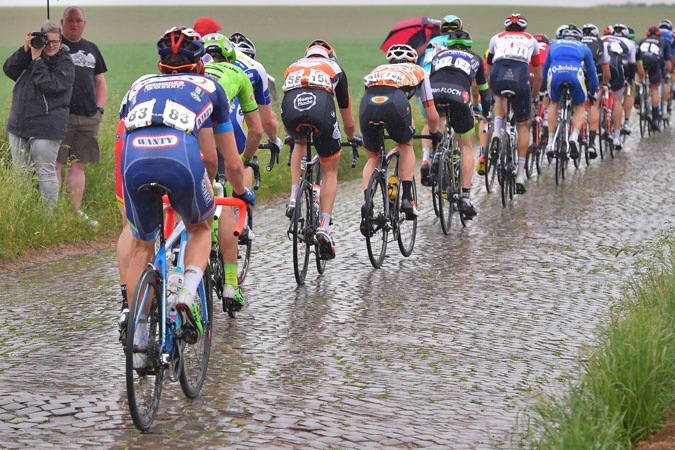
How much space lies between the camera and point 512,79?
1655 centimetres

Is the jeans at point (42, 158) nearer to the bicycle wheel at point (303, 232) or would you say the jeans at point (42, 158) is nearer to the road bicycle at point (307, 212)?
the road bicycle at point (307, 212)

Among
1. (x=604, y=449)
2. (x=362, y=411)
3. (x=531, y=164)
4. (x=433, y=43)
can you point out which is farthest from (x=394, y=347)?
(x=531, y=164)

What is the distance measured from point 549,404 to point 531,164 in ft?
45.8

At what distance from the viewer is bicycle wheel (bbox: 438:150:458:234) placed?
549 inches

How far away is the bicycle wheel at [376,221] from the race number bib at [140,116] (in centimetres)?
527

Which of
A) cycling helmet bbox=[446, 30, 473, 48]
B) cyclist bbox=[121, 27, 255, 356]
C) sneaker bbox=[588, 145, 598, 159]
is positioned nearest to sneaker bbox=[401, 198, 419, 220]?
cycling helmet bbox=[446, 30, 473, 48]

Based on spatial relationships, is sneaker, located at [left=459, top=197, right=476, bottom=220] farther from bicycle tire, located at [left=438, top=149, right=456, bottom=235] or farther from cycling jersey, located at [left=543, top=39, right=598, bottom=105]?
cycling jersey, located at [left=543, top=39, right=598, bottom=105]

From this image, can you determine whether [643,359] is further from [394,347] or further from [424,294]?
[424,294]

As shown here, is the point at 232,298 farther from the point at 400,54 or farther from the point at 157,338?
the point at 400,54

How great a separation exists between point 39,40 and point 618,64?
504 inches

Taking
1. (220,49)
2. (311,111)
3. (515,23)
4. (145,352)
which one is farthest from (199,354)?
(515,23)

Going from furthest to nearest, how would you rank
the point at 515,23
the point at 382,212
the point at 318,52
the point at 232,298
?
the point at 515,23, the point at 382,212, the point at 318,52, the point at 232,298

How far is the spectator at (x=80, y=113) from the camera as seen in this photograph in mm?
13602

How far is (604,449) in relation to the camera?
5.15 meters
